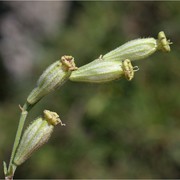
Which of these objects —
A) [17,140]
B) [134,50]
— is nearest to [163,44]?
[134,50]

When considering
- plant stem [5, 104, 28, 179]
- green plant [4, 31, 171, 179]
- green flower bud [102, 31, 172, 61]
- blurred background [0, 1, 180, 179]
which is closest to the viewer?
plant stem [5, 104, 28, 179]

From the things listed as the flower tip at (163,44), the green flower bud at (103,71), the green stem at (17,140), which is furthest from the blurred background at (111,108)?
the green stem at (17,140)

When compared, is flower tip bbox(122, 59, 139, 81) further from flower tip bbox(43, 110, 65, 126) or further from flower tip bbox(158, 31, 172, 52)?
flower tip bbox(43, 110, 65, 126)

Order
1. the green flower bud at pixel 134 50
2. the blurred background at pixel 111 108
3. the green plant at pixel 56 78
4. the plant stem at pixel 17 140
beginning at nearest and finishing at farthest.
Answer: the plant stem at pixel 17 140 → the green plant at pixel 56 78 → the green flower bud at pixel 134 50 → the blurred background at pixel 111 108

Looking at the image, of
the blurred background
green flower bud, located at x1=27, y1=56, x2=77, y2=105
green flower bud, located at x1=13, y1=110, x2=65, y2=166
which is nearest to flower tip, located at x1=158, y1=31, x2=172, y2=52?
green flower bud, located at x1=27, y1=56, x2=77, y2=105

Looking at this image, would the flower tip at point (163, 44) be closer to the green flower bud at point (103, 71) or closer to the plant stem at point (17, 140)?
the green flower bud at point (103, 71)

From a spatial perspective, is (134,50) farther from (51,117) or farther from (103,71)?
(51,117)
